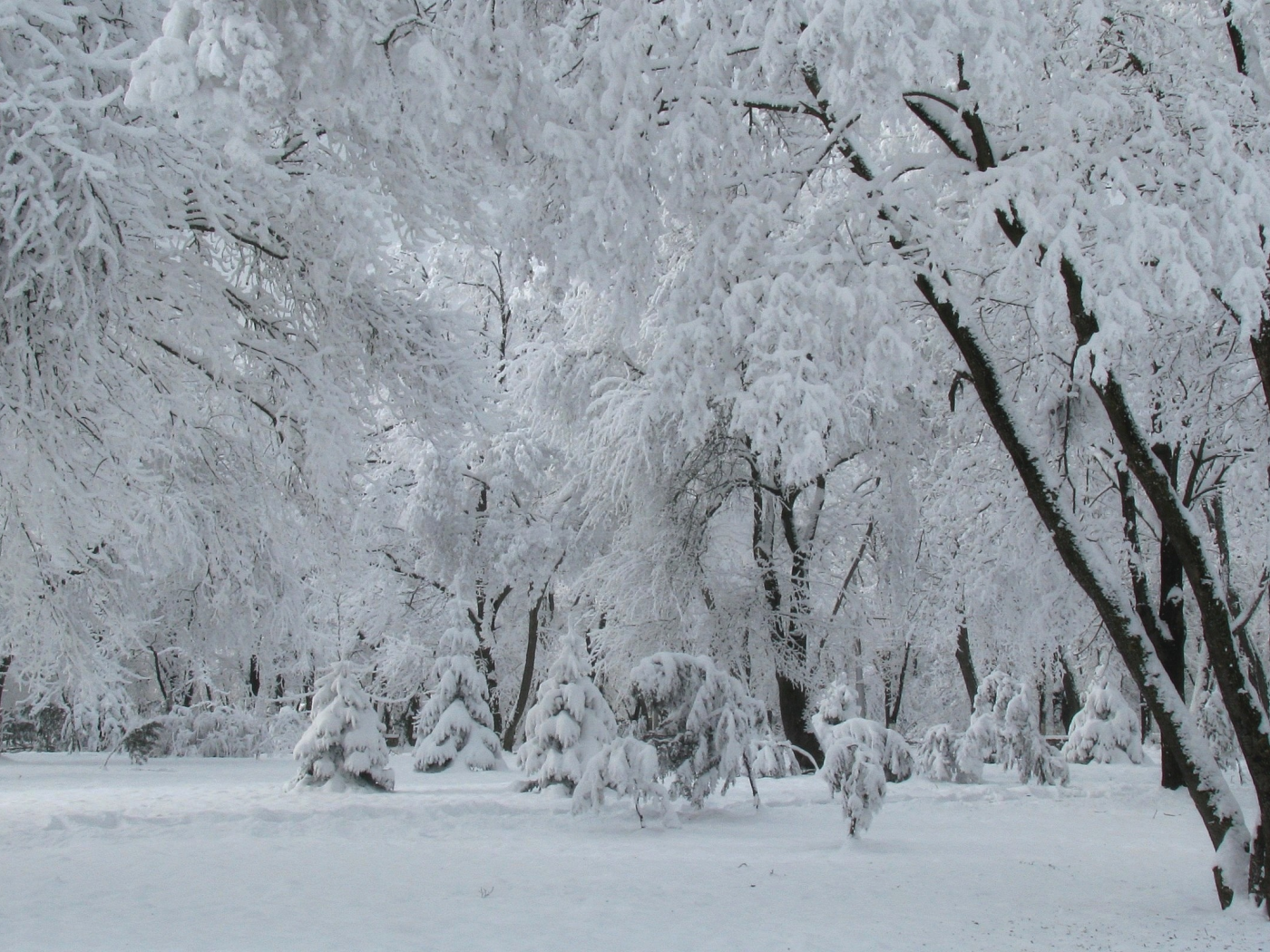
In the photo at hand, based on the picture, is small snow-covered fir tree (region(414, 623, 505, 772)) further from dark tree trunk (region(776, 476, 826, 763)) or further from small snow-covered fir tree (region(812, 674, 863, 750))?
small snow-covered fir tree (region(812, 674, 863, 750))

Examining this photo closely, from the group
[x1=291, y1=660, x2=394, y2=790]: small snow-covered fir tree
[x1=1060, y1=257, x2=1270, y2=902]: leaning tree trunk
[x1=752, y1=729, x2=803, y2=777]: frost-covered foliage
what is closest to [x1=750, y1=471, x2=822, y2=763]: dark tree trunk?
[x1=752, y1=729, x2=803, y2=777]: frost-covered foliage

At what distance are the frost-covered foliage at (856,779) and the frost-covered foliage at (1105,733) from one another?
13.9m

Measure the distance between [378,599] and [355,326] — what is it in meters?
16.4

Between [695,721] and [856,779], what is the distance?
2.31 meters

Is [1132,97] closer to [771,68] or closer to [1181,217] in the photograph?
[1181,217]

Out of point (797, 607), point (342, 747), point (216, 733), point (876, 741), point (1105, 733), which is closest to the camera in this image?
point (876, 741)

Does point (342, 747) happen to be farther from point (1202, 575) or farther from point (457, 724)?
point (1202, 575)

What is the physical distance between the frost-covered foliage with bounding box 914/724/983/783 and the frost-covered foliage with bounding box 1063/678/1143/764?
6.22 metres

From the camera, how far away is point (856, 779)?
9.20 metres

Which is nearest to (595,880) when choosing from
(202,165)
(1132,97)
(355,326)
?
(355,326)

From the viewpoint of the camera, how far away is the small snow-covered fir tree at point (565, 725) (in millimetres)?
13055

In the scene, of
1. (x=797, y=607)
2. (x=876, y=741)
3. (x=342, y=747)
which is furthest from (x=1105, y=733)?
(x=342, y=747)

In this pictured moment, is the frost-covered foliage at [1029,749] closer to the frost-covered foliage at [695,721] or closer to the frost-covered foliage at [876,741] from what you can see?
the frost-covered foliage at [876,741]

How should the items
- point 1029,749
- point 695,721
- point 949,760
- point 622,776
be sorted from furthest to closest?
point 949,760, point 1029,749, point 695,721, point 622,776
